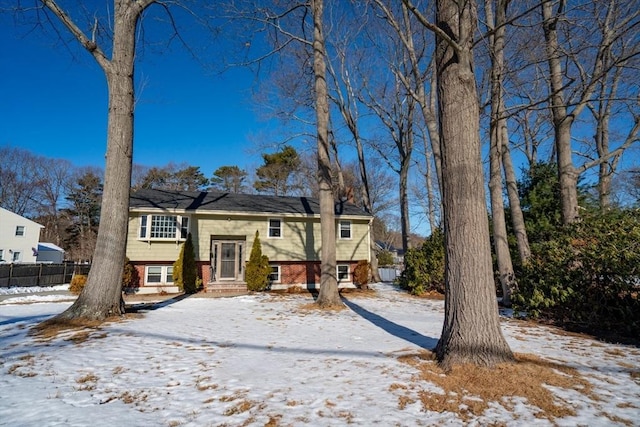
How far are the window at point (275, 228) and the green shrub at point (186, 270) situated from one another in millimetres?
3736

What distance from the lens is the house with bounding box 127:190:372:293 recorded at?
1480 centimetres

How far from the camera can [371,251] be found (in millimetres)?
18453

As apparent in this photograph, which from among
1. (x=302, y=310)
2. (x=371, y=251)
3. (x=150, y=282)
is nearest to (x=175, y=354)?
(x=302, y=310)

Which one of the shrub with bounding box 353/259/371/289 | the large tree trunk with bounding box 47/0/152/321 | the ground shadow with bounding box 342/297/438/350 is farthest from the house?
the large tree trunk with bounding box 47/0/152/321

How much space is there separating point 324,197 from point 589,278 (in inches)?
256

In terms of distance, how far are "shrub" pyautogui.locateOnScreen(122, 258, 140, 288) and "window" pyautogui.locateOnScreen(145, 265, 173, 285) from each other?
16.5 inches

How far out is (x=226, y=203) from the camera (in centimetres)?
1666

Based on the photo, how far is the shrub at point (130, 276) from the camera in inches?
539

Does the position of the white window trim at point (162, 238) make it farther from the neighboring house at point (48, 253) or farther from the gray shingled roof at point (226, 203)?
the neighboring house at point (48, 253)

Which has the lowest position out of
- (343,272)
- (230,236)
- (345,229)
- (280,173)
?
(343,272)

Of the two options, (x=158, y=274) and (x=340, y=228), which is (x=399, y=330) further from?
(x=158, y=274)

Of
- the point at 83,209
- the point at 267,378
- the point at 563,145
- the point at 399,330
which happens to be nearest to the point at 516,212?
the point at 563,145

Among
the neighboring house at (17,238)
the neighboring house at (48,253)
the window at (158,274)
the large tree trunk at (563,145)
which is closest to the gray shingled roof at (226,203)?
the window at (158,274)

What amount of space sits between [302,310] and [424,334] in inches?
160
